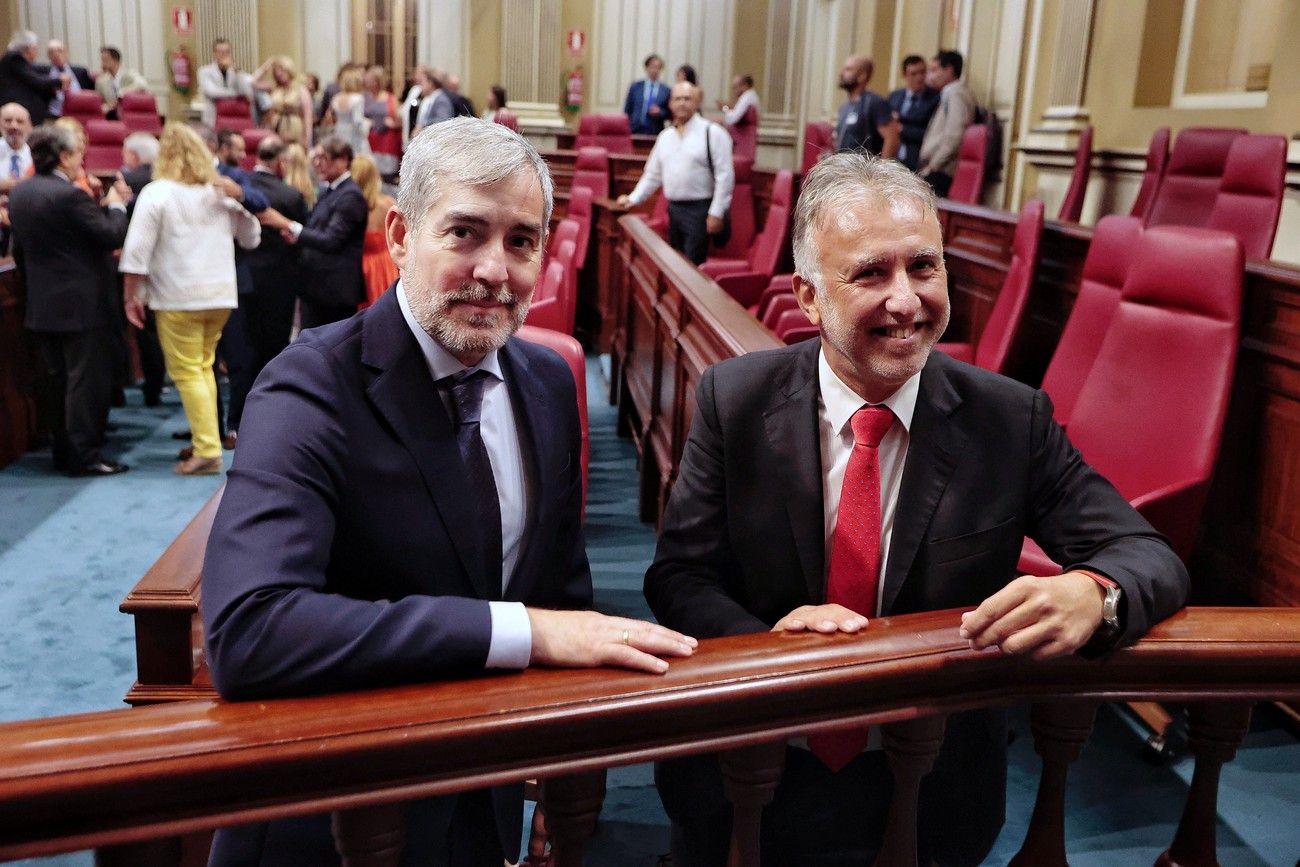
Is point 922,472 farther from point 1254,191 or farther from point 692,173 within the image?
point 692,173

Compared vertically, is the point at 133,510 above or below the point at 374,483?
below

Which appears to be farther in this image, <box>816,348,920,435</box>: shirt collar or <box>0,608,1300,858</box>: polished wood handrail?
<box>816,348,920,435</box>: shirt collar

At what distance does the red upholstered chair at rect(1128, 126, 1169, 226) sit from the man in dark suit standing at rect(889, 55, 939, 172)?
1.91m

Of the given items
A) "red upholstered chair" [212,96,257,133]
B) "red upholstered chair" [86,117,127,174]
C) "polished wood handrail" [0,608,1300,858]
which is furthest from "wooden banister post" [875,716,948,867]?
"red upholstered chair" [212,96,257,133]

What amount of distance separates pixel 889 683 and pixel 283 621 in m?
0.53

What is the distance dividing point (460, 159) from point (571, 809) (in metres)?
0.73

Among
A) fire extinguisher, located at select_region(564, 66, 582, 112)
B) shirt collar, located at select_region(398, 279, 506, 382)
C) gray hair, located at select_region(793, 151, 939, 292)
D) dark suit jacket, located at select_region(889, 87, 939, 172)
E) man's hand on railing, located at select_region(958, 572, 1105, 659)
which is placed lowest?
man's hand on railing, located at select_region(958, 572, 1105, 659)

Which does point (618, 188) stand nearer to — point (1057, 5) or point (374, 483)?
point (1057, 5)

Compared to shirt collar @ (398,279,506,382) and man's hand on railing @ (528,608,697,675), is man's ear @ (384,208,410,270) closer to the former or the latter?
shirt collar @ (398,279,506,382)

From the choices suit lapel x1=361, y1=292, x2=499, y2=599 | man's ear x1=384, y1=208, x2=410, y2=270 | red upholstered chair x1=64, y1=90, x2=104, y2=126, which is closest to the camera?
suit lapel x1=361, y1=292, x2=499, y2=599

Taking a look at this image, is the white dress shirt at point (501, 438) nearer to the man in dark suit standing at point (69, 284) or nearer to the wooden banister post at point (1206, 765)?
the wooden banister post at point (1206, 765)

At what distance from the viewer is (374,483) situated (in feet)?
3.97

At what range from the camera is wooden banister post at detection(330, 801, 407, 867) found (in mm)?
838

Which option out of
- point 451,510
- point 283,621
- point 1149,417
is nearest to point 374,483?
point 451,510
